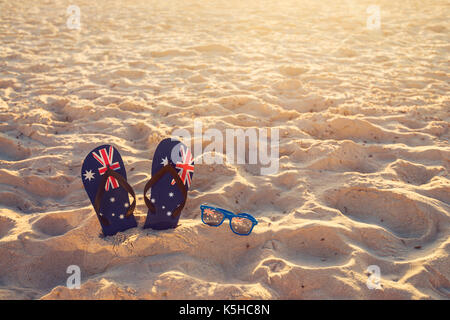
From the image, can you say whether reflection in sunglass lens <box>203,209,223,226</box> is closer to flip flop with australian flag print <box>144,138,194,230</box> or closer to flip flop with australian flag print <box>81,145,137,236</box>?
flip flop with australian flag print <box>144,138,194,230</box>

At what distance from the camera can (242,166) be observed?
218 centimetres

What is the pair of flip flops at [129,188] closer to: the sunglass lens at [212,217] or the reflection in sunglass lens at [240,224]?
the sunglass lens at [212,217]

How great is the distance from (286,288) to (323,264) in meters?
0.22

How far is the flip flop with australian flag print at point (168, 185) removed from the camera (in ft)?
5.30

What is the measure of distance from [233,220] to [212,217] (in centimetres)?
11

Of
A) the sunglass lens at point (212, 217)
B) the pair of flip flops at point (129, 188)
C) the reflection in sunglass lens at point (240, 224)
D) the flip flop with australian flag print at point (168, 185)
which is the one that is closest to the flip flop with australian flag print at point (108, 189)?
the pair of flip flops at point (129, 188)

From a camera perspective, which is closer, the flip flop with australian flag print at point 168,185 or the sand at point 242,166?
the sand at point 242,166

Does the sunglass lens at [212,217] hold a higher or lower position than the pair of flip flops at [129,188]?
lower

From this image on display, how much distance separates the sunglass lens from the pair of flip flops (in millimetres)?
136

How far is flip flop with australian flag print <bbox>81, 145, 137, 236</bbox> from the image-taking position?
1586 millimetres

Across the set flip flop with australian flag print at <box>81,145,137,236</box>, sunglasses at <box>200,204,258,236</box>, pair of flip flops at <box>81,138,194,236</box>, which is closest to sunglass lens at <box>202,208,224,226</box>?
sunglasses at <box>200,204,258,236</box>

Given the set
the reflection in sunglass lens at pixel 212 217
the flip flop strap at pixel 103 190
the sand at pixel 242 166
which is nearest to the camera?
the sand at pixel 242 166
